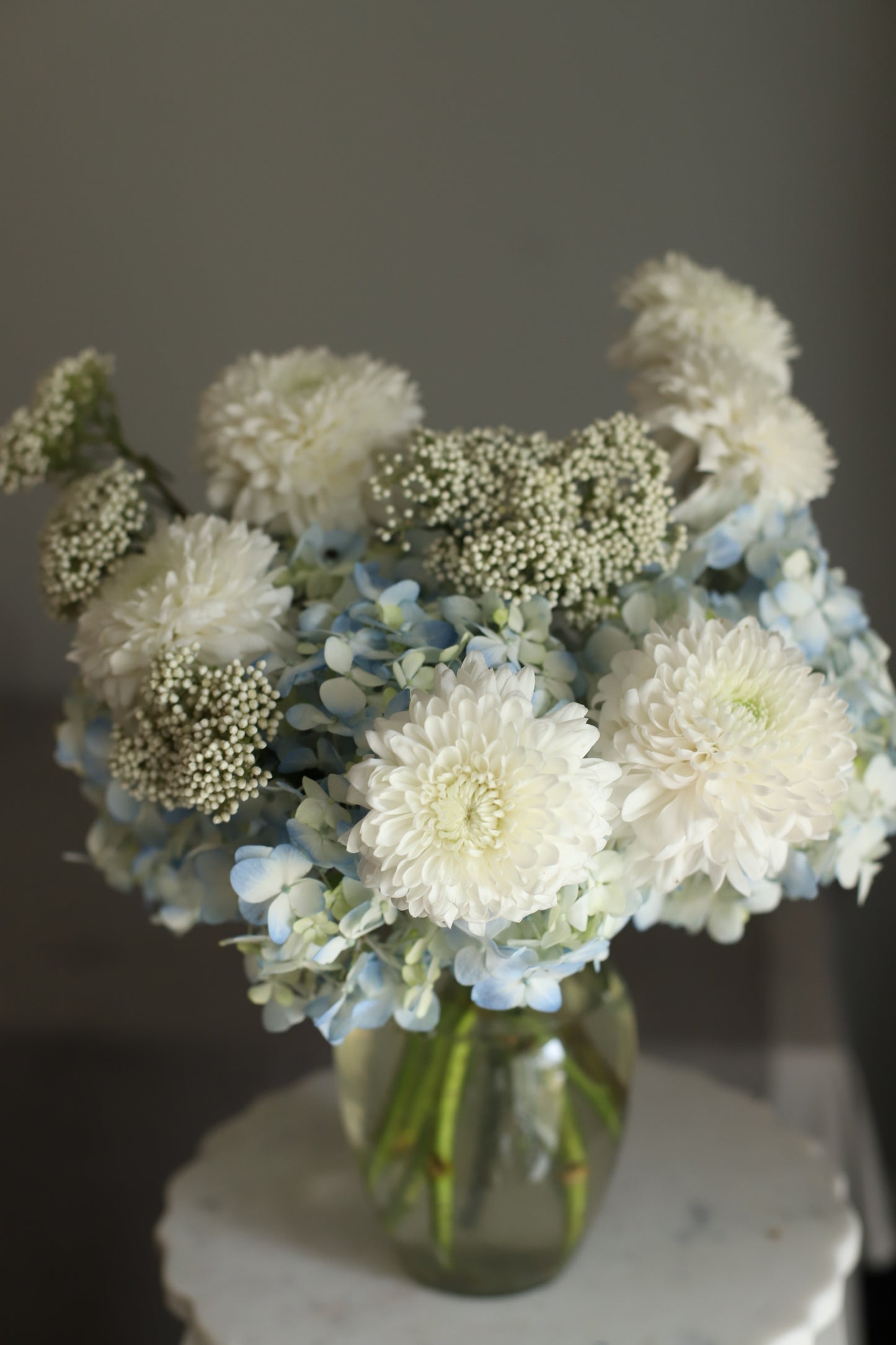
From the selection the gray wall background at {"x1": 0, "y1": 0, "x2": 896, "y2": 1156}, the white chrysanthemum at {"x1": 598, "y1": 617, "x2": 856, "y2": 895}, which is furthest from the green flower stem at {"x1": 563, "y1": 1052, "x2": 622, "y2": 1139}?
the gray wall background at {"x1": 0, "y1": 0, "x2": 896, "y2": 1156}

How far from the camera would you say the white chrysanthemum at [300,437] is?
2.16 feet

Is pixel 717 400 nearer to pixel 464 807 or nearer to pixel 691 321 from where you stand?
pixel 691 321

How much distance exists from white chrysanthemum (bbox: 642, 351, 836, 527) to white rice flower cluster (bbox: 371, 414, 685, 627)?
5 centimetres

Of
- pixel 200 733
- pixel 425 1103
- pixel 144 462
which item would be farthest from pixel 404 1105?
pixel 144 462

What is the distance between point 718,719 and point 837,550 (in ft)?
2.79

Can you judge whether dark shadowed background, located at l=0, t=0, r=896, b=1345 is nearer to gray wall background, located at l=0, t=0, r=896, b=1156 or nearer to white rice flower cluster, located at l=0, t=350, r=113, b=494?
gray wall background, located at l=0, t=0, r=896, b=1156

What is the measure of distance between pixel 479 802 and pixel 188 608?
182 millimetres

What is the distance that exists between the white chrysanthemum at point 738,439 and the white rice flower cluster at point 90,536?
29 centimetres

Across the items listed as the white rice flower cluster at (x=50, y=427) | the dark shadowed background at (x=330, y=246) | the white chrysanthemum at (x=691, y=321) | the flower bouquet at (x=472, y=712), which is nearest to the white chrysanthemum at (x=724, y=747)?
the flower bouquet at (x=472, y=712)

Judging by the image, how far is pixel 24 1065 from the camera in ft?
4.54

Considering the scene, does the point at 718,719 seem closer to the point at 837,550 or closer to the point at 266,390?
the point at 266,390

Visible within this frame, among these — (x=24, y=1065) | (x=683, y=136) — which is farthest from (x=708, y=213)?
(x=24, y=1065)

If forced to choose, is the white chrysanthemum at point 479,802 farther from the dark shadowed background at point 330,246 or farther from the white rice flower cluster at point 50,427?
the dark shadowed background at point 330,246

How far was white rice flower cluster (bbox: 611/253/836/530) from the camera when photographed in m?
0.66
